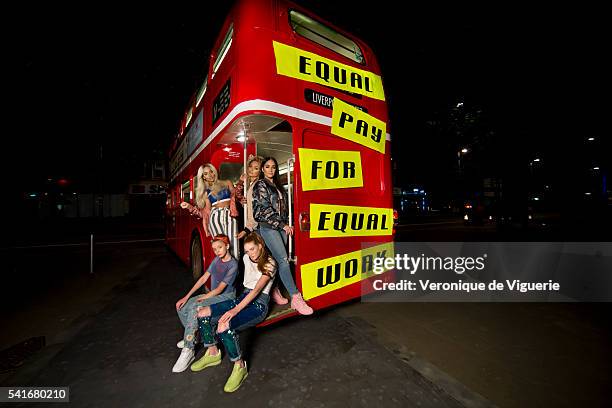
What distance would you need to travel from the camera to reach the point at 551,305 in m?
4.53

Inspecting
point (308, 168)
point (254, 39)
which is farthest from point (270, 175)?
point (254, 39)

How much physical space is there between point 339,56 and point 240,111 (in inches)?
71.4

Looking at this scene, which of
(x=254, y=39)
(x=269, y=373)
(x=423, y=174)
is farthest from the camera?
(x=423, y=174)

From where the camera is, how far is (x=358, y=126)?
421cm

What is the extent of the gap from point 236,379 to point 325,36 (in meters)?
4.47

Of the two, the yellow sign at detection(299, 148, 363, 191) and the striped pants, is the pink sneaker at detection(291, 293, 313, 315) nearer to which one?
the striped pants

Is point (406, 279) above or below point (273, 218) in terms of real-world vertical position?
below

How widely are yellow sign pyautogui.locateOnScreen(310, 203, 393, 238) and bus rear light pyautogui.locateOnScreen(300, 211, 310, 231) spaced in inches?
2.4

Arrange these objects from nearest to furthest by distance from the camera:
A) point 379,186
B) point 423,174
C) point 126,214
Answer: point 379,186 < point 126,214 < point 423,174

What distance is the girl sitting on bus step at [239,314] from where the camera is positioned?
2713 mm

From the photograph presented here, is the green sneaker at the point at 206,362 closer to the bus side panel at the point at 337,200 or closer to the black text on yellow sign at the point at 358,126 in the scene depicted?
the bus side panel at the point at 337,200

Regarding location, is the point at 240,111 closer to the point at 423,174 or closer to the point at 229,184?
the point at 229,184

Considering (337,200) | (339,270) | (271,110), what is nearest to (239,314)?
(339,270)

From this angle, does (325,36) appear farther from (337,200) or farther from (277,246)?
(277,246)
